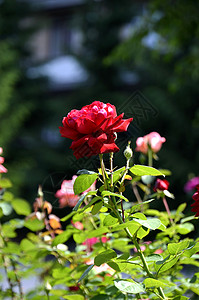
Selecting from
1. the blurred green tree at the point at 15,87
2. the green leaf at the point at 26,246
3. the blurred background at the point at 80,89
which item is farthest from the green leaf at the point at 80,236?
the blurred green tree at the point at 15,87

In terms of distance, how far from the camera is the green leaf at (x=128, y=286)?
0.56 meters

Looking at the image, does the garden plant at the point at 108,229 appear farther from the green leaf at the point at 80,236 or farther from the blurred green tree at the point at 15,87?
the blurred green tree at the point at 15,87

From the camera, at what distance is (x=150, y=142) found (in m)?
0.90

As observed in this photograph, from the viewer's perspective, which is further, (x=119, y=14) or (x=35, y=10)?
(x=35, y=10)

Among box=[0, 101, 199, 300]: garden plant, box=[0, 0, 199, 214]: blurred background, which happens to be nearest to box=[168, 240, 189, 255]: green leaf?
box=[0, 101, 199, 300]: garden plant

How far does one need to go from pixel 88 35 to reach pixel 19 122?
199 centimetres

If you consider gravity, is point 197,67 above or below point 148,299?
above

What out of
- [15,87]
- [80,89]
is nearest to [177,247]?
[80,89]

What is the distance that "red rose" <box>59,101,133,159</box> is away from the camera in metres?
0.58

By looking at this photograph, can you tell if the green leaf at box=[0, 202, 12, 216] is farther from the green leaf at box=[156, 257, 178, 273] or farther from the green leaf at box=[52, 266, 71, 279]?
the green leaf at box=[156, 257, 178, 273]

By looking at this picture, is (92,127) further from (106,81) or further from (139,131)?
(106,81)

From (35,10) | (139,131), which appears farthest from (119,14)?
(139,131)

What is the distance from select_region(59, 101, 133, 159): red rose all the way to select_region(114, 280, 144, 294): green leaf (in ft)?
0.62

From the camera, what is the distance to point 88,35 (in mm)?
7242
